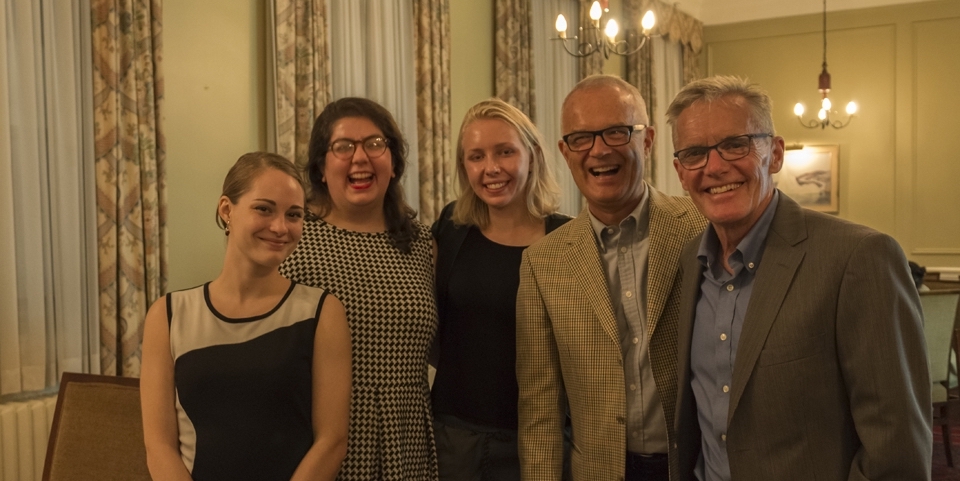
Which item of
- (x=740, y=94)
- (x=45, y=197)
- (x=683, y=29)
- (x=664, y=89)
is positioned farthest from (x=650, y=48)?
(x=740, y=94)

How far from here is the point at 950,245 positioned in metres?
8.23

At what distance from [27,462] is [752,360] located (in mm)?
2622

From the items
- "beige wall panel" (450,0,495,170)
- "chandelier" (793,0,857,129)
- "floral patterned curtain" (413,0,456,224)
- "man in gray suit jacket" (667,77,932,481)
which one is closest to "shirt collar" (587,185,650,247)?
"man in gray suit jacket" (667,77,932,481)

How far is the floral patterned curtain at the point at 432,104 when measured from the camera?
16.4 ft

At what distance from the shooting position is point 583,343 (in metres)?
Result: 1.97

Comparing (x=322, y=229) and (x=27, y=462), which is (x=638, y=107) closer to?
(x=322, y=229)

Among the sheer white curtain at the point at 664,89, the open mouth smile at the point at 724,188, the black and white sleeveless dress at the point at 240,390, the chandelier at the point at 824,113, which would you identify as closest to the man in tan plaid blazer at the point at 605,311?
the open mouth smile at the point at 724,188

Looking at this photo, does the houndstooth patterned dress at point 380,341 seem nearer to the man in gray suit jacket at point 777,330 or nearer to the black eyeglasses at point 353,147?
the black eyeglasses at point 353,147

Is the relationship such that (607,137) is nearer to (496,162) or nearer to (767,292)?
(496,162)

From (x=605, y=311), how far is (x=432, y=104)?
3.34 metres

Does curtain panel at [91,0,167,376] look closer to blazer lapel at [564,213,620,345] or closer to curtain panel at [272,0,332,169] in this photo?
curtain panel at [272,0,332,169]

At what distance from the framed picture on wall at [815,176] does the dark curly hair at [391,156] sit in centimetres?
730

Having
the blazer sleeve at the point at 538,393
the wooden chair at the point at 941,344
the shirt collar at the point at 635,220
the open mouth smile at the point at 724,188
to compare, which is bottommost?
the wooden chair at the point at 941,344

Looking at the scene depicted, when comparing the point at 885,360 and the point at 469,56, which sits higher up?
the point at 469,56
